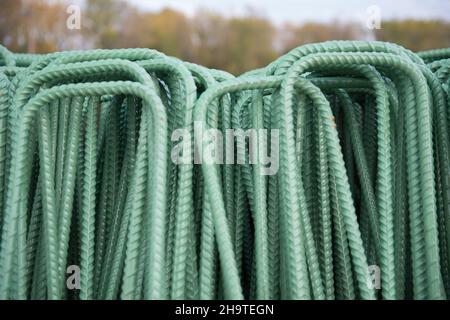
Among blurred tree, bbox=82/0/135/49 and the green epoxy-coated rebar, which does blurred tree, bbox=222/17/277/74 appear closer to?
blurred tree, bbox=82/0/135/49

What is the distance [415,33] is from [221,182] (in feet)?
36.9

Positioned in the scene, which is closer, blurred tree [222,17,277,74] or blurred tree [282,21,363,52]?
blurred tree [282,21,363,52]

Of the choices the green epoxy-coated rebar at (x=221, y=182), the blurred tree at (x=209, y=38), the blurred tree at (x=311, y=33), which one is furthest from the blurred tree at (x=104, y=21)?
the green epoxy-coated rebar at (x=221, y=182)

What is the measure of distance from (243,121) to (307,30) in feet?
40.1

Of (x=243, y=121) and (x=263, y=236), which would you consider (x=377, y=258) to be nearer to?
(x=263, y=236)

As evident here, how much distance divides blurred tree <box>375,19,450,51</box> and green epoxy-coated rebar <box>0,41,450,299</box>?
10.2 m

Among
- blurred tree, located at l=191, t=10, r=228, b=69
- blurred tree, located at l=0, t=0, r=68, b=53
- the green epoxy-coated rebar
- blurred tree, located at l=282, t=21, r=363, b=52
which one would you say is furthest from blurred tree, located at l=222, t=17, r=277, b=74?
the green epoxy-coated rebar

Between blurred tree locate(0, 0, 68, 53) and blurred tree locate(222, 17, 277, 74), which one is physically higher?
blurred tree locate(222, 17, 277, 74)

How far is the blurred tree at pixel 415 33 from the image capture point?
10.6 meters

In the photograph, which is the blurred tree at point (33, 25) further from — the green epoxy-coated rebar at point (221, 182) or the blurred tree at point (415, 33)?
the blurred tree at point (415, 33)

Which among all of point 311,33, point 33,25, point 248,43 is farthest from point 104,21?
point 311,33

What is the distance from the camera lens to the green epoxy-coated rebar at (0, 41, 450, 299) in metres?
0.96

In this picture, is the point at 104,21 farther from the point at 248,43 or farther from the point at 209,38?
the point at 248,43
